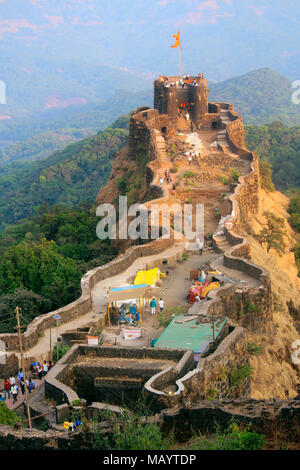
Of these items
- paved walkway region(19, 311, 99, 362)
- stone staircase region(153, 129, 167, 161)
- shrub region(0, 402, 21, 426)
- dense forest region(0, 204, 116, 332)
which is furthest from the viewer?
stone staircase region(153, 129, 167, 161)

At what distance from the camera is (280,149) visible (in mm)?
86688

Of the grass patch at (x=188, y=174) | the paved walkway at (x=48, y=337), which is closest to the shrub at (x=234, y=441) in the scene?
the paved walkway at (x=48, y=337)

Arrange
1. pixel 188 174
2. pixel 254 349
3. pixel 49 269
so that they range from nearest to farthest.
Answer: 1. pixel 254 349
2. pixel 49 269
3. pixel 188 174

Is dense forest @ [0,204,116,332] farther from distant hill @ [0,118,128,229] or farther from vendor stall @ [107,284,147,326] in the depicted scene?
distant hill @ [0,118,128,229]

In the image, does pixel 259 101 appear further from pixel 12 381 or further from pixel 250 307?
pixel 12 381

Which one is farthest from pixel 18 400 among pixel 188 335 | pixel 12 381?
pixel 188 335

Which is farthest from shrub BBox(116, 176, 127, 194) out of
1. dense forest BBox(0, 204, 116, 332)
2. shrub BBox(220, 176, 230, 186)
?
shrub BBox(220, 176, 230, 186)

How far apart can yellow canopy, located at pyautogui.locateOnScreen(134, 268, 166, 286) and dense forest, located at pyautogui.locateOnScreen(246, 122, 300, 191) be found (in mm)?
46039

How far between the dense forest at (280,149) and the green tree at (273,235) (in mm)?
32589

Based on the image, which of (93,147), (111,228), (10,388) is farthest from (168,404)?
(93,147)

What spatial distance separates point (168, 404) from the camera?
15219 millimetres

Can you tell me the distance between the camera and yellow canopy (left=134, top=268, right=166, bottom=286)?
2319 cm

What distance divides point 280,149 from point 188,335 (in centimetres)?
7024
